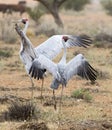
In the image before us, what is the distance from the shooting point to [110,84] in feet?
44.9

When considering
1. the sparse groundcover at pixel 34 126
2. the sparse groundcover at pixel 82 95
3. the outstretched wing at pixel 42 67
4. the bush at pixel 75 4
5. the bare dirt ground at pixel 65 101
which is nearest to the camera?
the sparse groundcover at pixel 34 126

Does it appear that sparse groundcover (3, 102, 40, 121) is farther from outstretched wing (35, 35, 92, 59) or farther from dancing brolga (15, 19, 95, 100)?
outstretched wing (35, 35, 92, 59)

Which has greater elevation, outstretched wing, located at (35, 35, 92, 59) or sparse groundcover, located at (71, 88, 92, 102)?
outstretched wing, located at (35, 35, 92, 59)

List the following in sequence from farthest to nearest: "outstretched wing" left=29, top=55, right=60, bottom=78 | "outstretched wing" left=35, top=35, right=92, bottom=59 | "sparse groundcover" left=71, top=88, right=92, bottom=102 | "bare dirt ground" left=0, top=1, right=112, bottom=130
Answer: "sparse groundcover" left=71, top=88, right=92, bottom=102, "outstretched wing" left=35, top=35, right=92, bottom=59, "outstretched wing" left=29, top=55, right=60, bottom=78, "bare dirt ground" left=0, top=1, right=112, bottom=130

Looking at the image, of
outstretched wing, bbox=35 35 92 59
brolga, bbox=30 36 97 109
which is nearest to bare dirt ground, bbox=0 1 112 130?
brolga, bbox=30 36 97 109

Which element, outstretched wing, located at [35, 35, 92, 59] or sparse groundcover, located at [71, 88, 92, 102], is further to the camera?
sparse groundcover, located at [71, 88, 92, 102]

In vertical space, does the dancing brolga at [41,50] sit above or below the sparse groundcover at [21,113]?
above

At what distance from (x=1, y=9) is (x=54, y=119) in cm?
2703

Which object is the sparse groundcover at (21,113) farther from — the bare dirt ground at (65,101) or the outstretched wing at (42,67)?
the outstretched wing at (42,67)

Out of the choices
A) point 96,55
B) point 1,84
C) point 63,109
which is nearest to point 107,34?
point 96,55

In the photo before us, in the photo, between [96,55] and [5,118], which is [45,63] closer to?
[5,118]

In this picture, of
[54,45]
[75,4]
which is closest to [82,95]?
[54,45]

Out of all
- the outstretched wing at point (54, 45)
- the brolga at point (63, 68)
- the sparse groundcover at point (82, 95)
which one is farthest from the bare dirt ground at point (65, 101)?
the outstretched wing at point (54, 45)

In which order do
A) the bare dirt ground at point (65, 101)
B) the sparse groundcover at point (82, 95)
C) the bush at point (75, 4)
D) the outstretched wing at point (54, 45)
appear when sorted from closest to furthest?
the bare dirt ground at point (65, 101) < the outstretched wing at point (54, 45) < the sparse groundcover at point (82, 95) < the bush at point (75, 4)
